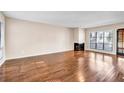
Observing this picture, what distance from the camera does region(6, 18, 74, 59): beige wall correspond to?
5.36m

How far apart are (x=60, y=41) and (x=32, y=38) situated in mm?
2720

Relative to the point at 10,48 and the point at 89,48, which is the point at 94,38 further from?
the point at 10,48

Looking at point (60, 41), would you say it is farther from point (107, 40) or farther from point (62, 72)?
point (62, 72)

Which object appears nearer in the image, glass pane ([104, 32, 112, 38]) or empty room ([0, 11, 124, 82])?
empty room ([0, 11, 124, 82])

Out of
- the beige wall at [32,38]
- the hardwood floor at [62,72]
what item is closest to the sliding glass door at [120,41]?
the hardwood floor at [62,72]

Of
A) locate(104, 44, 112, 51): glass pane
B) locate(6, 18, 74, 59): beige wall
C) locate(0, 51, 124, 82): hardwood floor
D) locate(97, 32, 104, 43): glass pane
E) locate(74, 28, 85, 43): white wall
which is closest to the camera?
locate(0, 51, 124, 82): hardwood floor

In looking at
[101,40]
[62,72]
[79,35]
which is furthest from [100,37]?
[62,72]

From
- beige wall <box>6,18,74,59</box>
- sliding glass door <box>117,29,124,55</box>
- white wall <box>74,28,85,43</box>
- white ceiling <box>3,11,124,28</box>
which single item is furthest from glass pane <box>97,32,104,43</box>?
white ceiling <box>3,11,124,28</box>

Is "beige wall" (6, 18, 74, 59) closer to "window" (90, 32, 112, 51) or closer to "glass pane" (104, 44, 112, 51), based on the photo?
"window" (90, 32, 112, 51)

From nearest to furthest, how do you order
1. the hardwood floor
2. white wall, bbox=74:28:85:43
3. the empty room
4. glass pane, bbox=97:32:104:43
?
1. the hardwood floor
2. the empty room
3. glass pane, bbox=97:32:104:43
4. white wall, bbox=74:28:85:43

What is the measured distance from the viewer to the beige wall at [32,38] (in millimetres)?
5363

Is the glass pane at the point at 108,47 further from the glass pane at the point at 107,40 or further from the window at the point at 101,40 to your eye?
the glass pane at the point at 107,40
